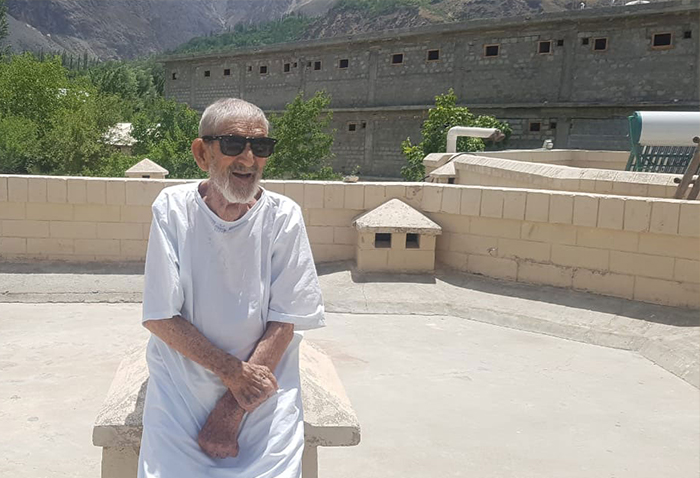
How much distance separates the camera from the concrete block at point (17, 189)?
7.36m

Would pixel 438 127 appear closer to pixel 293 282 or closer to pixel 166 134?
pixel 166 134

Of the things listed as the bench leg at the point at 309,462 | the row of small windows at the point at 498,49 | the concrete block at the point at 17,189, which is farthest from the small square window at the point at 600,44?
the bench leg at the point at 309,462

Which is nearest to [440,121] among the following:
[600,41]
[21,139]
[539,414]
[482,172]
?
[600,41]

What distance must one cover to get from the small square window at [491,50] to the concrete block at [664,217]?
19.1 meters

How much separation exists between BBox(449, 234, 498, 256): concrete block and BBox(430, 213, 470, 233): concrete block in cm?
8

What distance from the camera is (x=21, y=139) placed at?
18.4 metres

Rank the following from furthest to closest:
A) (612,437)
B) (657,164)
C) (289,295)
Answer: (657,164) → (612,437) → (289,295)

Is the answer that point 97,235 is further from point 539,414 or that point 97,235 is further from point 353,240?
point 539,414

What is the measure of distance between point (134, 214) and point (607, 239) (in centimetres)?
526

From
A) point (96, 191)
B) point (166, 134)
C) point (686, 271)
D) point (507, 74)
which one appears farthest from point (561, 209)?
point (507, 74)

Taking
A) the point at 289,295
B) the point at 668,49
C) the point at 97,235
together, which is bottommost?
the point at 97,235

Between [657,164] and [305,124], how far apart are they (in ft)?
39.9

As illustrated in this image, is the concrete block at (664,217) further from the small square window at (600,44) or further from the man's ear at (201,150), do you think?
the small square window at (600,44)

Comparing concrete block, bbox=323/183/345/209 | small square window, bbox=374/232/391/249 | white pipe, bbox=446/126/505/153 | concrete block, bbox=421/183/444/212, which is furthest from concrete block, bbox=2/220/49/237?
white pipe, bbox=446/126/505/153
